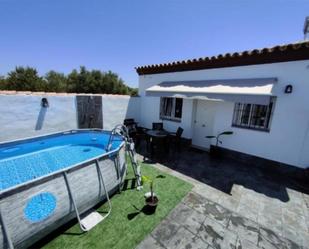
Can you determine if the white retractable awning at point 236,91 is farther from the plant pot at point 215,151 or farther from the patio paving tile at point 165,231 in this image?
the patio paving tile at point 165,231

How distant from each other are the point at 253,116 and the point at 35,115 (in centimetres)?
1566

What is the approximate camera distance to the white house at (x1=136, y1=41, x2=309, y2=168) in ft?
28.6

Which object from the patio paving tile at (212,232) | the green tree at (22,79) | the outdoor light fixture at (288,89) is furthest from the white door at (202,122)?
the green tree at (22,79)

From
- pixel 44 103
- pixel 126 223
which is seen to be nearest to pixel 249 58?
pixel 126 223

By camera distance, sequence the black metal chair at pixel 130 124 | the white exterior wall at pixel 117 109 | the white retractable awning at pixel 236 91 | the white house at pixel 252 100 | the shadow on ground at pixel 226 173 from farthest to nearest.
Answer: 1. the black metal chair at pixel 130 124
2. the white exterior wall at pixel 117 109
3. the white house at pixel 252 100
4. the shadow on ground at pixel 226 173
5. the white retractable awning at pixel 236 91

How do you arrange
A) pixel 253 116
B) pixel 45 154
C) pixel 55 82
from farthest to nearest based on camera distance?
pixel 55 82 → pixel 253 116 → pixel 45 154

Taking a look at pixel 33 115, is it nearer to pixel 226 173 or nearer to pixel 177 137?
pixel 177 137

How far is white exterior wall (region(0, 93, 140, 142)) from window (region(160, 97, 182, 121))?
17.7 ft

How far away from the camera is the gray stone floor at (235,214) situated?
5.05 meters

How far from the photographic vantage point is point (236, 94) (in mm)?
8547

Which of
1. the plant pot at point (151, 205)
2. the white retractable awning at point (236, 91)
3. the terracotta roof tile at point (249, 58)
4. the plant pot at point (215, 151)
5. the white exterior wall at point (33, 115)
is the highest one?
the terracotta roof tile at point (249, 58)

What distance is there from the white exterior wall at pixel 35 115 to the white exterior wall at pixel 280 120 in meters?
10.7

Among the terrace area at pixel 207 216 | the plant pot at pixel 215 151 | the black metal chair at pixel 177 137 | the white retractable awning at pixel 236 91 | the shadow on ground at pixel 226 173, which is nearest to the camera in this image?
the terrace area at pixel 207 216

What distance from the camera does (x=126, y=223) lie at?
18.3 ft
